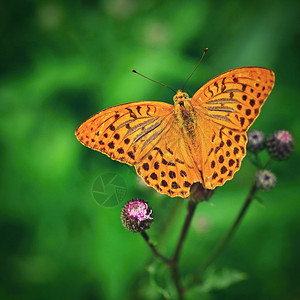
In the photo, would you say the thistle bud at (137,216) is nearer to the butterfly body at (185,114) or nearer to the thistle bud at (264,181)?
the butterfly body at (185,114)

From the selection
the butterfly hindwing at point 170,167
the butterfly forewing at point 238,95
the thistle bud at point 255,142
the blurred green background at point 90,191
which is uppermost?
the butterfly forewing at point 238,95

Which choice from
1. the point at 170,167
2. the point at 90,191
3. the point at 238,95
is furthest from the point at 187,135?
the point at 90,191

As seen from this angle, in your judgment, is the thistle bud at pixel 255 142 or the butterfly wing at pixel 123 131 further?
the thistle bud at pixel 255 142

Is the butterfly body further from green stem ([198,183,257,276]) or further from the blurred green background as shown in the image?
the blurred green background

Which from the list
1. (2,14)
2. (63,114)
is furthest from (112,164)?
(2,14)

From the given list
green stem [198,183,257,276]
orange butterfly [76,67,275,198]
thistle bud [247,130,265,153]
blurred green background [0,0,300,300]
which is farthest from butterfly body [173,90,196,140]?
blurred green background [0,0,300,300]

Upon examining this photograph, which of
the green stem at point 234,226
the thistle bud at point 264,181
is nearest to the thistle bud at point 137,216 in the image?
the green stem at point 234,226

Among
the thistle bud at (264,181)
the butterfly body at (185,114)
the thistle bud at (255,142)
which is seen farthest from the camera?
the thistle bud at (255,142)
